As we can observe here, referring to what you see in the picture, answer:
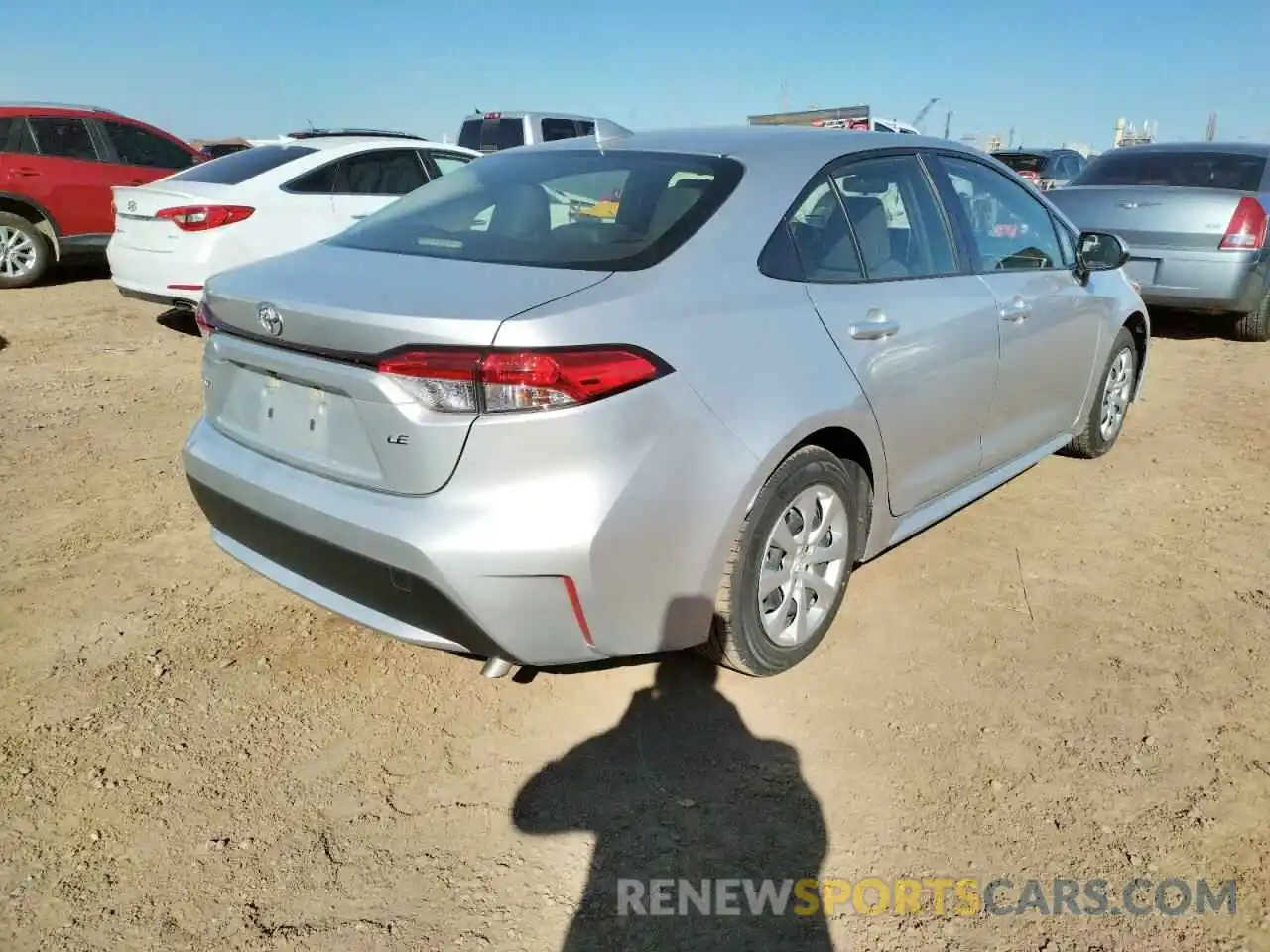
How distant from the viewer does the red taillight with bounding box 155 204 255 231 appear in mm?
6789

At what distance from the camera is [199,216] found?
6.79 meters

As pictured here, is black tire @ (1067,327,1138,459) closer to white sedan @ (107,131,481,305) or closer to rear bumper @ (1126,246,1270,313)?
rear bumper @ (1126,246,1270,313)

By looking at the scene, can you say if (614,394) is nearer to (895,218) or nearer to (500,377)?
(500,377)

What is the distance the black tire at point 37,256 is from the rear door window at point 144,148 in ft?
3.70

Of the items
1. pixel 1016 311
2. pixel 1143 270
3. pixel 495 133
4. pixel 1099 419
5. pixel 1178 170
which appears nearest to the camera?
pixel 1016 311

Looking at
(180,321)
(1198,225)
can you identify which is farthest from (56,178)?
(1198,225)

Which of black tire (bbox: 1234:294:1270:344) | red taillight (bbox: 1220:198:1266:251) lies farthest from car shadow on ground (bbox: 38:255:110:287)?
black tire (bbox: 1234:294:1270:344)

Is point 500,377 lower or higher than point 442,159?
lower

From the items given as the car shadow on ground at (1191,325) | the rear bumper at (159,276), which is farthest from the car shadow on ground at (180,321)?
the car shadow on ground at (1191,325)

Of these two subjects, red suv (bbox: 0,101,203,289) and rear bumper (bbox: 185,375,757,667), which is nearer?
rear bumper (bbox: 185,375,757,667)

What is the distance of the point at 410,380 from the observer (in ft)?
7.20

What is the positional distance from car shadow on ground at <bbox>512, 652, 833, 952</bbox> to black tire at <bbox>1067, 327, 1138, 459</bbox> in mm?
2867

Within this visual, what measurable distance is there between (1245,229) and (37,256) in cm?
1076

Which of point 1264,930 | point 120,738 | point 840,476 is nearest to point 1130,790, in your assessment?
point 1264,930
